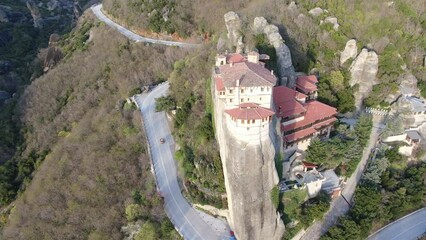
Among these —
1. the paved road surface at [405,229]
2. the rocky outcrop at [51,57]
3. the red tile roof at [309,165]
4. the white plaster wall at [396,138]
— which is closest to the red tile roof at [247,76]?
the red tile roof at [309,165]

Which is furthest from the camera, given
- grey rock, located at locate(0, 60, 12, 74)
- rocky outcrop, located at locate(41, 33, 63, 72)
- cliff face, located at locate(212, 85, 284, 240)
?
grey rock, located at locate(0, 60, 12, 74)

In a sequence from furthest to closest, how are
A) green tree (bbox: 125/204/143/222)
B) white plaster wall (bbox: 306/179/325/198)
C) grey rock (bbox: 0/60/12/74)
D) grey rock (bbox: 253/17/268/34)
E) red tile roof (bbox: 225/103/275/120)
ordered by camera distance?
1. grey rock (bbox: 0/60/12/74)
2. grey rock (bbox: 253/17/268/34)
3. green tree (bbox: 125/204/143/222)
4. white plaster wall (bbox: 306/179/325/198)
5. red tile roof (bbox: 225/103/275/120)

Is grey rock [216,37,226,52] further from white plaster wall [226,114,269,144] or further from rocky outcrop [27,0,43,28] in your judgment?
rocky outcrop [27,0,43,28]

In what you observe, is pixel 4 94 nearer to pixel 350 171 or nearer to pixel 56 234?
pixel 56 234

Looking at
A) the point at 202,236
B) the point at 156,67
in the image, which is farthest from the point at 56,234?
the point at 156,67

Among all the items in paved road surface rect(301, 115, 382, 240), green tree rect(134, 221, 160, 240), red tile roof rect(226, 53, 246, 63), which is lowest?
paved road surface rect(301, 115, 382, 240)

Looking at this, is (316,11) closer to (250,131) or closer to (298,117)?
(298,117)

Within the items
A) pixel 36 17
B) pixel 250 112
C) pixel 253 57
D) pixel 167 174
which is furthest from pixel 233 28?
pixel 36 17

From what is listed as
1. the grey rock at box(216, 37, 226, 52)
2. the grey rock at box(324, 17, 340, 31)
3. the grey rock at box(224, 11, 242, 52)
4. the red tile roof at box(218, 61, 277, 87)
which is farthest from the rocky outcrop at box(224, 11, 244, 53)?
the red tile roof at box(218, 61, 277, 87)
